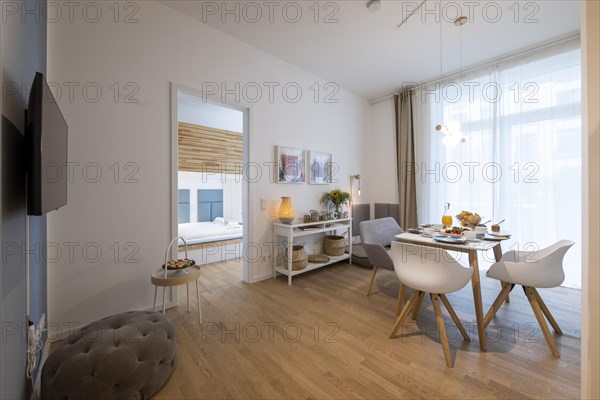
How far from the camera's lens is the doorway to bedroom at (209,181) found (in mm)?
4039

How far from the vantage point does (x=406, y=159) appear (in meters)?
4.18

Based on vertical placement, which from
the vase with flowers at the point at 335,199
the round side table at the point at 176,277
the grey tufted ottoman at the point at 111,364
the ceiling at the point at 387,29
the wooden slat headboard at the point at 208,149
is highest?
the ceiling at the point at 387,29

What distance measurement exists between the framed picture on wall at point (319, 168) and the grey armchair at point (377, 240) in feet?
3.85

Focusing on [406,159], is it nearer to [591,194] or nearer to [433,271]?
[433,271]

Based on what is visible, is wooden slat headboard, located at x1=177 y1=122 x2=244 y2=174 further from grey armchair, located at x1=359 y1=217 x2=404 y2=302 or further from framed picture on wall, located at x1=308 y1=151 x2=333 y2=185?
grey armchair, located at x1=359 y1=217 x2=404 y2=302

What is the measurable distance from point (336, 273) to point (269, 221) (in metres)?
1.23

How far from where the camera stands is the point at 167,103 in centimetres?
238

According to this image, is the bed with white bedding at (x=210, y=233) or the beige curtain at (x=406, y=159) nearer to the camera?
the bed with white bedding at (x=210, y=233)

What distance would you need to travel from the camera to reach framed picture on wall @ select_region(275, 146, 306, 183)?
3.35 m

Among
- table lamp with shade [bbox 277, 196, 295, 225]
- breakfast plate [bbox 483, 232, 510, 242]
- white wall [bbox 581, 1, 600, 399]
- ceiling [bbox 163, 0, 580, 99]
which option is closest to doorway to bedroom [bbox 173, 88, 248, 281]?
table lamp with shade [bbox 277, 196, 295, 225]

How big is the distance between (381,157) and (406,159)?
0.57 m

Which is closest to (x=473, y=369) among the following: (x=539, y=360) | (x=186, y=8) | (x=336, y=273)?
(x=539, y=360)

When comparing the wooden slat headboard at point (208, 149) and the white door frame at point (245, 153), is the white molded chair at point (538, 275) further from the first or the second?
the wooden slat headboard at point (208, 149)

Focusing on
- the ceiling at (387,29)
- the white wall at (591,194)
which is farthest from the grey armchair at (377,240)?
the ceiling at (387,29)
